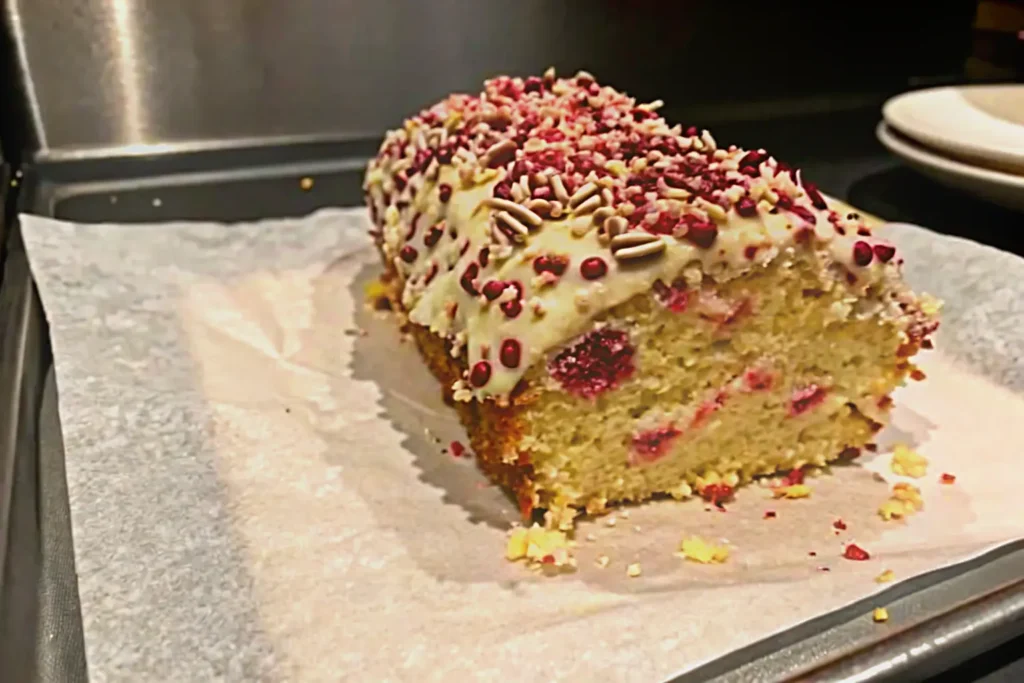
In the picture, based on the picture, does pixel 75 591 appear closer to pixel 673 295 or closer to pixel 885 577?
pixel 673 295

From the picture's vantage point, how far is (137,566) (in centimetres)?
103

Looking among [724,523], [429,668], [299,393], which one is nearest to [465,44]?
[299,393]

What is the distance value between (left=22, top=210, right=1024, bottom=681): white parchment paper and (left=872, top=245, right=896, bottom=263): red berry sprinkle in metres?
0.27

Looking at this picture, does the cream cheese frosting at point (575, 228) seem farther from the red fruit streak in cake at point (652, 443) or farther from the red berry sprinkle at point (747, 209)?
the red fruit streak in cake at point (652, 443)

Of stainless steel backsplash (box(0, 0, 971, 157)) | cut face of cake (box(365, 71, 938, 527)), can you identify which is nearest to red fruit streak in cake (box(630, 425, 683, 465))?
cut face of cake (box(365, 71, 938, 527))

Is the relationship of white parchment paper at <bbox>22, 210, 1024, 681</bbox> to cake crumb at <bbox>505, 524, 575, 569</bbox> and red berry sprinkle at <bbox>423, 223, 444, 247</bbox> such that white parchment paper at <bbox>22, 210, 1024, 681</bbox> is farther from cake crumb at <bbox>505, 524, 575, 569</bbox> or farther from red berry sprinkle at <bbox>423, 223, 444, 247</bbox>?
red berry sprinkle at <bbox>423, 223, 444, 247</bbox>

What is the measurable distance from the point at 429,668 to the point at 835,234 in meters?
0.63

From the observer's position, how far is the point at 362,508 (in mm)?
1187

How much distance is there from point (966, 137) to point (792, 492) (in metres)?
0.80

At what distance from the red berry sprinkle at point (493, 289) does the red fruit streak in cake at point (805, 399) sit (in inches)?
14.9

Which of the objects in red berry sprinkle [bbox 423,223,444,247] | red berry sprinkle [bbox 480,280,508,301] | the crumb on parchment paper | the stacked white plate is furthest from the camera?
the stacked white plate

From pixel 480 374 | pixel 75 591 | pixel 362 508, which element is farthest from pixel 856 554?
pixel 75 591

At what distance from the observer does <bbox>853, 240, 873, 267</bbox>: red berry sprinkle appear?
1152 mm

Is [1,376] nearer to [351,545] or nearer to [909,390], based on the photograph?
[351,545]
